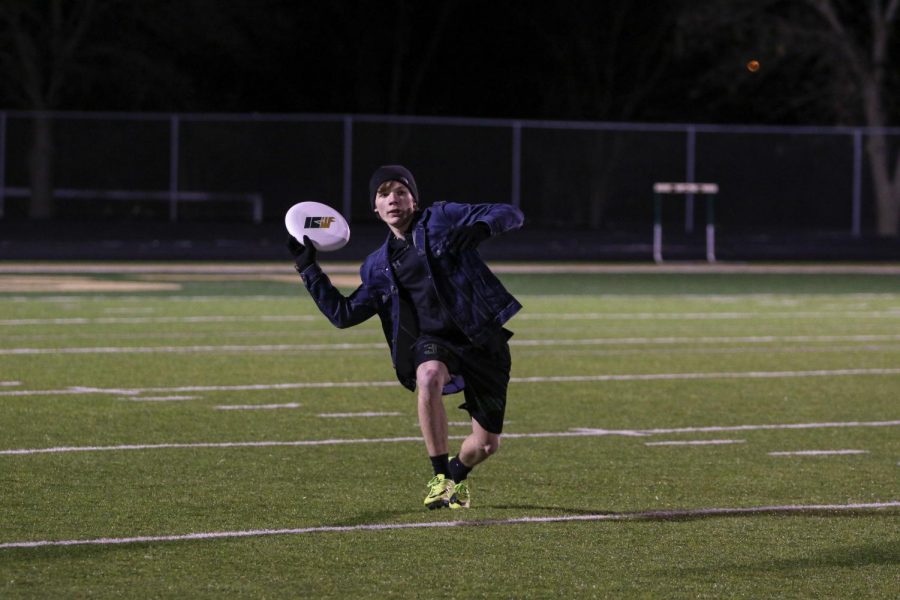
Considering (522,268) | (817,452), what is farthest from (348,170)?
(817,452)

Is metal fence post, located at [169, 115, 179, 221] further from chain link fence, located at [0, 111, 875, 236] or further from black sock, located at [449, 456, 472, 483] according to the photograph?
black sock, located at [449, 456, 472, 483]

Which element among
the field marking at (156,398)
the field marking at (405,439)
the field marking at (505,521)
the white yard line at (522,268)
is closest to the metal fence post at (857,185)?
the white yard line at (522,268)

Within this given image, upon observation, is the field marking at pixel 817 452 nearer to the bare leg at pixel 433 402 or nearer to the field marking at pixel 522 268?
the bare leg at pixel 433 402

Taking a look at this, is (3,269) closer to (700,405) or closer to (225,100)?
(700,405)

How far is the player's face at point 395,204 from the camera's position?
27.1 ft

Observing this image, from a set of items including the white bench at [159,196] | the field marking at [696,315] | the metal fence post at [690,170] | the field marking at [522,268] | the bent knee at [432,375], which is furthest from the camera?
the metal fence post at [690,170]

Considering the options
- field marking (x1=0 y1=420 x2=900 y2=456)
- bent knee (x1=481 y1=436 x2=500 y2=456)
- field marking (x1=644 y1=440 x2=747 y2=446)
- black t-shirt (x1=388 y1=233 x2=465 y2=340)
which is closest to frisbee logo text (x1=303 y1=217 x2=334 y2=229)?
black t-shirt (x1=388 y1=233 x2=465 y2=340)

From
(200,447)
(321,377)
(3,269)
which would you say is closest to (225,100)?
(3,269)

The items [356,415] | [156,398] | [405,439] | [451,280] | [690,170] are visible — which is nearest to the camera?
[451,280]

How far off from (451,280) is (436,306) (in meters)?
0.14

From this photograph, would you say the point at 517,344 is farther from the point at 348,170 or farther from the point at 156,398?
the point at 348,170

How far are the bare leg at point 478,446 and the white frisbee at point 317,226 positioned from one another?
1.05 metres

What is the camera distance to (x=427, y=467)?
980 centimetres

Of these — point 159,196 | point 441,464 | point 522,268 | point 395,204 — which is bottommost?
point 441,464
